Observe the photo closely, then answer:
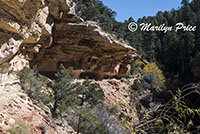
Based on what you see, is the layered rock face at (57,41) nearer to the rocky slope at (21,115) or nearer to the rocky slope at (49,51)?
the rocky slope at (49,51)

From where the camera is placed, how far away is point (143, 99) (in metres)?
20.7

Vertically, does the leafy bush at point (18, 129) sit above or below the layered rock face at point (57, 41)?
below

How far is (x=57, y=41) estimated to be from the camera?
16.4 meters

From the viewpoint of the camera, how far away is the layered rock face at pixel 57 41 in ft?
25.9

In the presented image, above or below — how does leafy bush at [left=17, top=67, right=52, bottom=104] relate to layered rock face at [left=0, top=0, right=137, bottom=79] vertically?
below

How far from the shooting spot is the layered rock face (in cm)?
790

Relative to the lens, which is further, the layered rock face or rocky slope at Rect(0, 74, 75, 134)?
the layered rock face

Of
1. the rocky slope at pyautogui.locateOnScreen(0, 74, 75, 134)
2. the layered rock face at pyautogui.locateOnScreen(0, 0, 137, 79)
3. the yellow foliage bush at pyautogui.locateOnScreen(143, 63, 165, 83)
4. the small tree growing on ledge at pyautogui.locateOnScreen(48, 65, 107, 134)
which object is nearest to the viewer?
the rocky slope at pyautogui.locateOnScreen(0, 74, 75, 134)

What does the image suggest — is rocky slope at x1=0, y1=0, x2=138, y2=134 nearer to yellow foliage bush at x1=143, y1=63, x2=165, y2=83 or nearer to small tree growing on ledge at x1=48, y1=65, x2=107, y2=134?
small tree growing on ledge at x1=48, y1=65, x2=107, y2=134

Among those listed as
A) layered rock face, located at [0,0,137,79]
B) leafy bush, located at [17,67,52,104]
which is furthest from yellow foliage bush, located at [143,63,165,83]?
leafy bush, located at [17,67,52,104]

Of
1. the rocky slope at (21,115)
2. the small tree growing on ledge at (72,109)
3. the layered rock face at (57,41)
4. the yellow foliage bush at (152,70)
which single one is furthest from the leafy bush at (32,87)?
the yellow foliage bush at (152,70)

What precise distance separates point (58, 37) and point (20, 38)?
23.4 ft

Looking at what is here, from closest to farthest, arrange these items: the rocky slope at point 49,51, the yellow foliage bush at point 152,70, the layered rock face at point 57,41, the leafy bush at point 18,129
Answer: the leafy bush at point 18,129 < the rocky slope at point 49,51 < the layered rock face at point 57,41 < the yellow foliage bush at point 152,70

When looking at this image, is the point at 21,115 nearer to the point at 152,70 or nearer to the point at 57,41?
the point at 57,41
